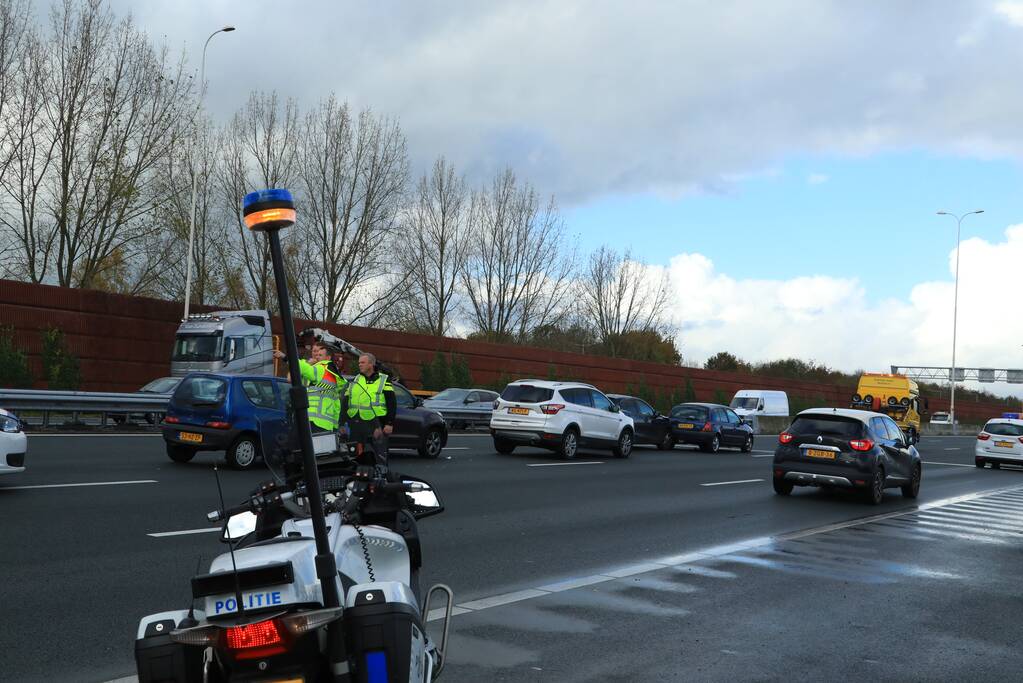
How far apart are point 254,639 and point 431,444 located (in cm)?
1837

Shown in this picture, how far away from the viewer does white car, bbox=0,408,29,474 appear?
11992 mm

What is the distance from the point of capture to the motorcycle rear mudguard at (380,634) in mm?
3111

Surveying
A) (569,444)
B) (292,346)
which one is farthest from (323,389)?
(569,444)

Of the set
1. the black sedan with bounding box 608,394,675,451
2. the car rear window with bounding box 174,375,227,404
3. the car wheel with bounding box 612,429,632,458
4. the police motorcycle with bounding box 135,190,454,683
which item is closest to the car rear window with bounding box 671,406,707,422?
the black sedan with bounding box 608,394,675,451

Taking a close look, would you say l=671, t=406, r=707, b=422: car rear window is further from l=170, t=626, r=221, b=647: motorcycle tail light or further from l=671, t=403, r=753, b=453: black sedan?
l=170, t=626, r=221, b=647: motorcycle tail light

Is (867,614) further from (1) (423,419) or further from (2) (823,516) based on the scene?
(1) (423,419)

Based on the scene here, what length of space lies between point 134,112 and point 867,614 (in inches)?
1336

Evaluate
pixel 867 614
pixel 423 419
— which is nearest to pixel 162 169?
pixel 423 419

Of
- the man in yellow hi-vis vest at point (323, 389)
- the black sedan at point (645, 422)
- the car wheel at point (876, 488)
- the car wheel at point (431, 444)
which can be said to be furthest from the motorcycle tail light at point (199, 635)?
the black sedan at point (645, 422)

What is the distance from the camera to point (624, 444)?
85.5ft

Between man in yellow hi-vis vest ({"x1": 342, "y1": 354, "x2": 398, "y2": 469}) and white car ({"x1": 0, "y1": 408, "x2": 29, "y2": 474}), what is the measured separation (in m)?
5.04

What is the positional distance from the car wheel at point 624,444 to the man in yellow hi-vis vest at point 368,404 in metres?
16.9

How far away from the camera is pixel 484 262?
2346 inches

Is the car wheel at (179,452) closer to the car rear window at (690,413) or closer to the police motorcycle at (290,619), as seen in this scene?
the police motorcycle at (290,619)
